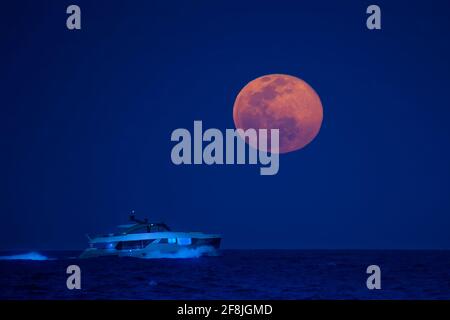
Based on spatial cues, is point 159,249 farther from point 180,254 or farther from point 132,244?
point 132,244

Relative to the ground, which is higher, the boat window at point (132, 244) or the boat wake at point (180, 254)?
the boat window at point (132, 244)

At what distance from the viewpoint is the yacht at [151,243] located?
113m

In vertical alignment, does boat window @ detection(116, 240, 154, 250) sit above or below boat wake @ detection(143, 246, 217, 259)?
above

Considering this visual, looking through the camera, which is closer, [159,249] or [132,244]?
[159,249]

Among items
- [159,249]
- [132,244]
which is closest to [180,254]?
[159,249]

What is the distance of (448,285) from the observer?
64.9 metres

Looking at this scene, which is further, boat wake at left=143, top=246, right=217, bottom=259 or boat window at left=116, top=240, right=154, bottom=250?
boat window at left=116, top=240, right=154, bottom=250

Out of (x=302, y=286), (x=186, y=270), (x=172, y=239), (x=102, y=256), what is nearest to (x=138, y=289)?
(x=302, y=286)

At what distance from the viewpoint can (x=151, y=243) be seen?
373ft

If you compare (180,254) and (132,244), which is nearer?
(180,254)

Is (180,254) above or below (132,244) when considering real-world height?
below

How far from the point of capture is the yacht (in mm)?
112812
